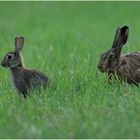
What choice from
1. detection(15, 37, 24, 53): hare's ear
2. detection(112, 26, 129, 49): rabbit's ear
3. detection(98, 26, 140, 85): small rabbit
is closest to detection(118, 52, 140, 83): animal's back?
detection(98, 26, 140, 85): small rabbit

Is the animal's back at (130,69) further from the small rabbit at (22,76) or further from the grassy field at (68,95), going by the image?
the small rabbit at (22,76)

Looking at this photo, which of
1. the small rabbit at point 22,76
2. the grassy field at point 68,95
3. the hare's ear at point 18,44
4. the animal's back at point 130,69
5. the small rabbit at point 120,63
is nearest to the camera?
the grassy field at point 68,95

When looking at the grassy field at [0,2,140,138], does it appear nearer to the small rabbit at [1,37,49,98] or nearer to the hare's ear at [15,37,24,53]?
the small rabbit at [1,37,49,98]

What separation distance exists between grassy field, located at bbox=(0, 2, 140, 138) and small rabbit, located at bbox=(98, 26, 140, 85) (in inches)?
8.8

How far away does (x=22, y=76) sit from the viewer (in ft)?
32.8

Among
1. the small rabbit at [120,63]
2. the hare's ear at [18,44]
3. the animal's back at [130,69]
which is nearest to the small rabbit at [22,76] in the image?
the hare's ear at [18,44]

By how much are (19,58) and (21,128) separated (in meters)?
2.70

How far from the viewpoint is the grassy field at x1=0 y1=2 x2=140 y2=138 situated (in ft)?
24.6

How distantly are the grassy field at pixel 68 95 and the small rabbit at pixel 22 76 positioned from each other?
15 cm

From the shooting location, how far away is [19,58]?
10195mm

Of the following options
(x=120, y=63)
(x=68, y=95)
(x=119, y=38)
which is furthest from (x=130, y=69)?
(x=68, y=95)

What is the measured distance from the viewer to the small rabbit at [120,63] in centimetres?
1054

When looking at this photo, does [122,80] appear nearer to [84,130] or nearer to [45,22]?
[84,130]

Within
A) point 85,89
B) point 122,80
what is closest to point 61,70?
point 122,80
